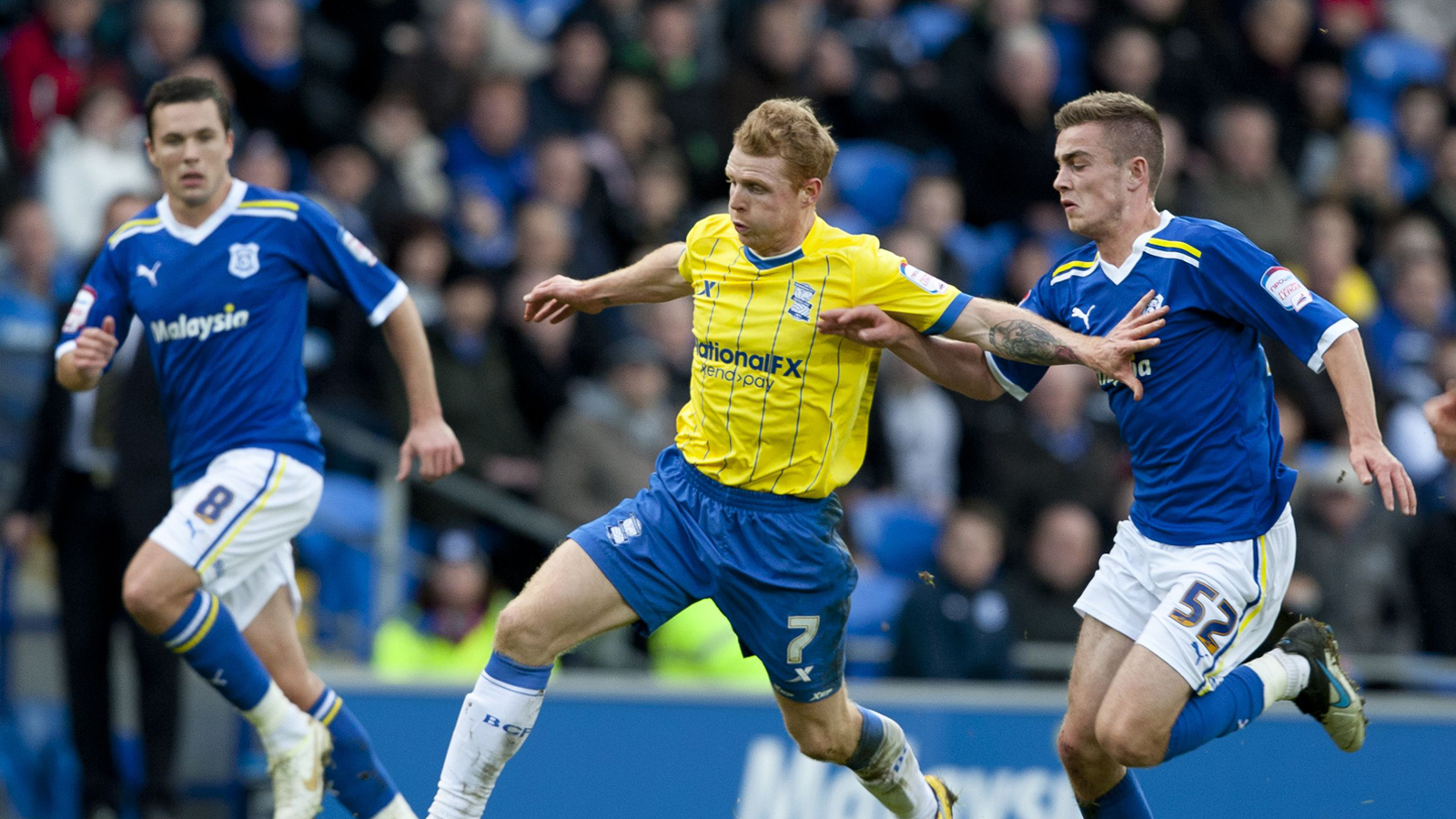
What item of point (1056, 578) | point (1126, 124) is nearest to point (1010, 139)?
point (1056, 578)

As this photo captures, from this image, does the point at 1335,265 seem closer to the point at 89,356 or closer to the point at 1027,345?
the point at 1027,345

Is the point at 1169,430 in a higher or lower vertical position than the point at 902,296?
lower

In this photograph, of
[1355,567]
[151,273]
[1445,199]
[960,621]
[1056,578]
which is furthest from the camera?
[1445,199]

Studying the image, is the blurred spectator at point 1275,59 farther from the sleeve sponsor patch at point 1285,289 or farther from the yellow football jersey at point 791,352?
the yellow football jersey at point 791,352

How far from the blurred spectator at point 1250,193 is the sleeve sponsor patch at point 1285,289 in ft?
25.4

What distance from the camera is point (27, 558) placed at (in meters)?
9.90

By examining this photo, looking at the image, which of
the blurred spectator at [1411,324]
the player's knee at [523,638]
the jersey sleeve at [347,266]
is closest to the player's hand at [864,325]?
the player's knee at [523,638]

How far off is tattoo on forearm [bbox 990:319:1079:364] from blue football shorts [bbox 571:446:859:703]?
2.81 feet

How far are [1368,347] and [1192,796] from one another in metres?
5.30

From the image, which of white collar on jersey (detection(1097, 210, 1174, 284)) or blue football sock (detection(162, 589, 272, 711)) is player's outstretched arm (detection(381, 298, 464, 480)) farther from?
white collar on jersey (detection(1097, 210, 1174, 284))

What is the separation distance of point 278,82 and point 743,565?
690 cm

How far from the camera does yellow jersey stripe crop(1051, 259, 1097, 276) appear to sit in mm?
6180

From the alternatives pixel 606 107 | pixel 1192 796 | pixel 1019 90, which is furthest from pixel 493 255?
pixel 1192 796

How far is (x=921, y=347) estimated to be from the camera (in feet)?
19.7
